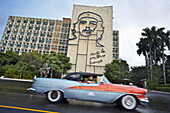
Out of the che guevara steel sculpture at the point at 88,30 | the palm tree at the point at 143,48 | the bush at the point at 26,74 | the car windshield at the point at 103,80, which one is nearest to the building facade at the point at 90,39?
the che guevara steel sculpture at the point at 88,30

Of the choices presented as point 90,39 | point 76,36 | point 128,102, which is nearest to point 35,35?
point 76,36

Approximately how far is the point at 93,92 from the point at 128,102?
1.41 m

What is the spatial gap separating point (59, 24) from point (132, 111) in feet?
209

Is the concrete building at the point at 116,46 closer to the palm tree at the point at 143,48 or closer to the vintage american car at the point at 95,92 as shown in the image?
the palm tree at the point at 143,48

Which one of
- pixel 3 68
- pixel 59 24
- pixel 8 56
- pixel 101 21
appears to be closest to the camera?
pixel 3 68

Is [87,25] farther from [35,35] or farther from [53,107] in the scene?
[53,107]

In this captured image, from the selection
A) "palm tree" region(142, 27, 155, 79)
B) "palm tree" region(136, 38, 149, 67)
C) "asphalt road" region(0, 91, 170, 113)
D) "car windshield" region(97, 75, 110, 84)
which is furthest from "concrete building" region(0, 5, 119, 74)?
"asphalt road" region(0, 91, 170, 113)

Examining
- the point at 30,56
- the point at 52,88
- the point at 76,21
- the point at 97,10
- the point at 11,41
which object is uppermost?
the point at 97,10

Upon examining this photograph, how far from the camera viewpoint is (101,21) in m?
49.7

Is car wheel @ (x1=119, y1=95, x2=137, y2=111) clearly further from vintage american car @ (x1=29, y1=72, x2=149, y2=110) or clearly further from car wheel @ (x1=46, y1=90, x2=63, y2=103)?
car wheel @ (x1=46, y1=90, x2=63, y2=103)

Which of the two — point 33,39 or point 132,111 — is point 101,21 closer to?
point 33,39

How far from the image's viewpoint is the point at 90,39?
47000 millimetres

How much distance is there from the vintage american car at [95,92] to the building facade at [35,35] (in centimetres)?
5448

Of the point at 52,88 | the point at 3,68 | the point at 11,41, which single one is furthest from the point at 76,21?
the point at 52,88
